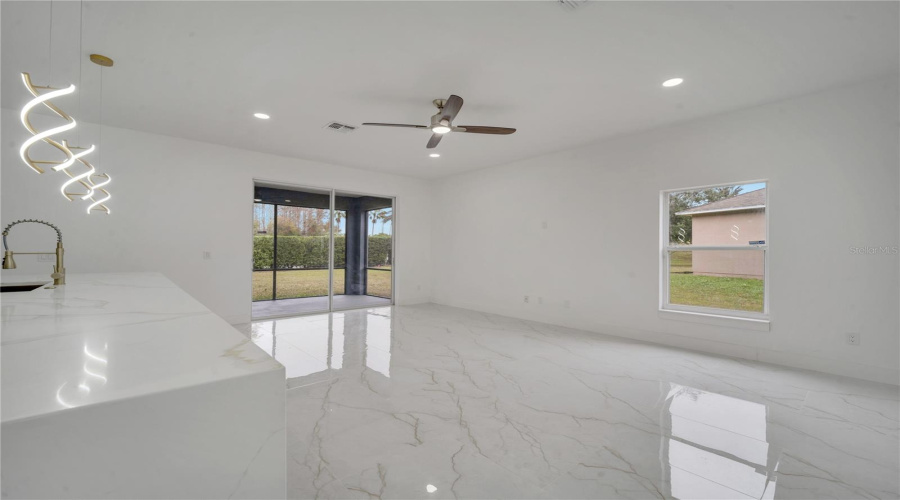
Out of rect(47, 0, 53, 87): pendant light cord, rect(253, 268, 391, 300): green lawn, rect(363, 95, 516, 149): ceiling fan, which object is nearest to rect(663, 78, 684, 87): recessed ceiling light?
rect(363, 95, 516, 149): ceiling fan

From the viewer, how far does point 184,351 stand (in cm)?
92

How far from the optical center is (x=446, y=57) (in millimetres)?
2836

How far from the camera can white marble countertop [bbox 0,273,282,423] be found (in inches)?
A: 25.7

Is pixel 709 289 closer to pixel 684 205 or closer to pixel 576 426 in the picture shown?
pixel 684 205

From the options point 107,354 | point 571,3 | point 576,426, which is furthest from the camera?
point 576,426

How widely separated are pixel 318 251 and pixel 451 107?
4.06 m

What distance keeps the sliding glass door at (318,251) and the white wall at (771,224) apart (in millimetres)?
2246

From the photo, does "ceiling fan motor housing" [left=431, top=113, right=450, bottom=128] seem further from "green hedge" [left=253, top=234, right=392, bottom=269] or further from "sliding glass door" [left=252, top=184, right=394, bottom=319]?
"green hedge" [left=253, top=234, right=392, bottom=269]

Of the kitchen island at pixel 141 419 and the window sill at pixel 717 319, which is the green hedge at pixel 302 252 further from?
the kitchen island at pixel 141 419

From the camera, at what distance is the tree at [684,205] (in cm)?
414

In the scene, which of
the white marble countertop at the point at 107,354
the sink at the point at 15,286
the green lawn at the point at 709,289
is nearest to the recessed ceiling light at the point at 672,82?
the green lawn at the point at 709,289

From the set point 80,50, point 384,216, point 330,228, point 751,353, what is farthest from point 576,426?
point 384,216

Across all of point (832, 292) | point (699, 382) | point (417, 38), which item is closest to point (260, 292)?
point (417, 38)

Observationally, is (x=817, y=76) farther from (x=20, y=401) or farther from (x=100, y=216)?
(x=100, y=216)
